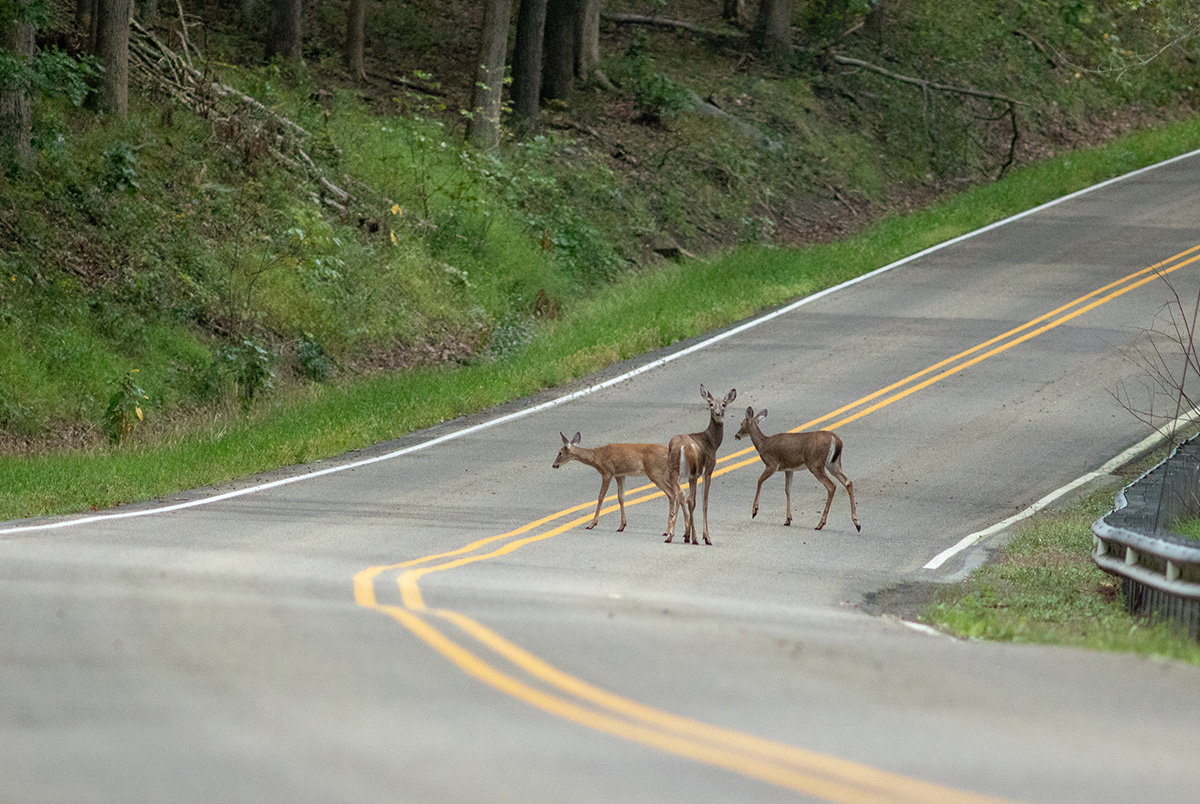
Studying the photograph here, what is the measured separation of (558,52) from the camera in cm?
3647

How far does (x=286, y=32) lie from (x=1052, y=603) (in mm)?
24852


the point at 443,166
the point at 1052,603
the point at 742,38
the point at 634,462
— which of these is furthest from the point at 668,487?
the point at 742,38

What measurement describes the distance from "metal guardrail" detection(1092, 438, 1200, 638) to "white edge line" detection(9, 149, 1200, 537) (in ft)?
28.8

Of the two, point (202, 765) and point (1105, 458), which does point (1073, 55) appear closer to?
point (1105, 458)

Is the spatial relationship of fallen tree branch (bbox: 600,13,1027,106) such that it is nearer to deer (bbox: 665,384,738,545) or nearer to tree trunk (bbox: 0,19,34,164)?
tree trunk (bbox: 0,19,34,164)

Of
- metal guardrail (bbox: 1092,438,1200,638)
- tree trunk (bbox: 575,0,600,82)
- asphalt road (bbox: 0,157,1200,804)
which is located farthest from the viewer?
tree trunk (bbox: 575,0,600,82)

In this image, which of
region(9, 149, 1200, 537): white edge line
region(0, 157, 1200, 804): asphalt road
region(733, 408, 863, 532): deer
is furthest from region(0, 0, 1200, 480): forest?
region(733, 408, 863, 532): deer

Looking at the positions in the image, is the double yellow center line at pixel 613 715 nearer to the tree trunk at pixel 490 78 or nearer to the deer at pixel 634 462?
the deer at pixel 634 462

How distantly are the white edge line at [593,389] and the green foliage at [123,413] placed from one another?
3102 mm

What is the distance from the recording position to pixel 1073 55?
46.5 metres

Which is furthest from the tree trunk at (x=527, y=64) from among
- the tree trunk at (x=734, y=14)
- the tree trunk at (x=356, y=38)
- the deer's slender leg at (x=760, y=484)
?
the deer's slender leg at (x=760, y=484)

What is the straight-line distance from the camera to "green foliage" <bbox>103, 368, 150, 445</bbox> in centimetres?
1903

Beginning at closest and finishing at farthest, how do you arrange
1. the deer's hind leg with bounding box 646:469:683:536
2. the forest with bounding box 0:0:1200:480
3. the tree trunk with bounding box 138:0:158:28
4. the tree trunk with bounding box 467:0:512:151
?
the deer's hind leg with bounding box 646:469:683:536, the forest with bounding box 0:0:1200:480, the tree trunk with bounding box 138:0:158:28, the tree trunk with bounding box 467:0:512:151

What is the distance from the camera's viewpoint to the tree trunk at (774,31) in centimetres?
4197
